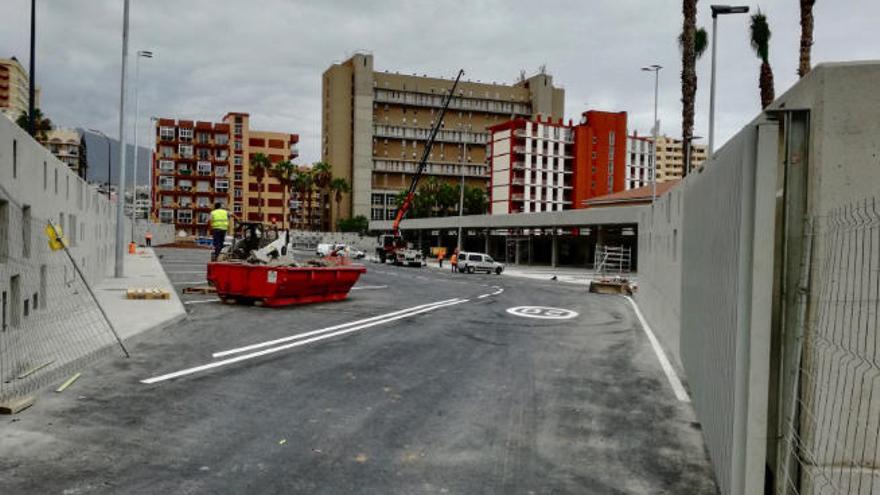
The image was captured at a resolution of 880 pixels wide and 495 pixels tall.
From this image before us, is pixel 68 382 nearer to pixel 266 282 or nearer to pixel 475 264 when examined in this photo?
pixel 266 282

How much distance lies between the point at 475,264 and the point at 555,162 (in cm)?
6945

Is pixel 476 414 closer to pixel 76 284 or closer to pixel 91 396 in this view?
pixel 91 396

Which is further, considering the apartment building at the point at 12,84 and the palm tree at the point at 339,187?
the apartment building at the point at 12,84

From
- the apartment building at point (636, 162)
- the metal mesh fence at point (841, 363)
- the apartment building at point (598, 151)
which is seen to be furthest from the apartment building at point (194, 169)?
the metal mesh fence at point (841, 363)

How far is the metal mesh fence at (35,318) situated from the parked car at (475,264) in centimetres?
3249

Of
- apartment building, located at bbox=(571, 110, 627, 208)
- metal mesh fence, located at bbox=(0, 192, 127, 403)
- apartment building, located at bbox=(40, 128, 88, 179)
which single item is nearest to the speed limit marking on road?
metal mesh fence, located at bbox=(0, 192, 127, 403)

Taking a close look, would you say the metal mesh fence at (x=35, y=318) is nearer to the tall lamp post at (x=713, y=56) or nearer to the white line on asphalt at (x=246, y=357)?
the white line on asphalt at (x=246, y=357)

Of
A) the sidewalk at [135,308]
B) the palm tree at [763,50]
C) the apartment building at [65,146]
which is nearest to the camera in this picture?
the sidewalk at [135,308]

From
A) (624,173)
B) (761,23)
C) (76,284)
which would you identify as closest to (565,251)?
(761,23)

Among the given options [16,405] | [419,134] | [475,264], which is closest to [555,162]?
[419,134]

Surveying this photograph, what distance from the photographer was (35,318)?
11133 millimetres

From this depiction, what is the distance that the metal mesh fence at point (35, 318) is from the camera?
8182 mm

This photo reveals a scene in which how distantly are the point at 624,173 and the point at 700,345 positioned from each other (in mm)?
110672

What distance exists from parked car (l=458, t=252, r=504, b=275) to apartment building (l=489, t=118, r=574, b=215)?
62.0 m
